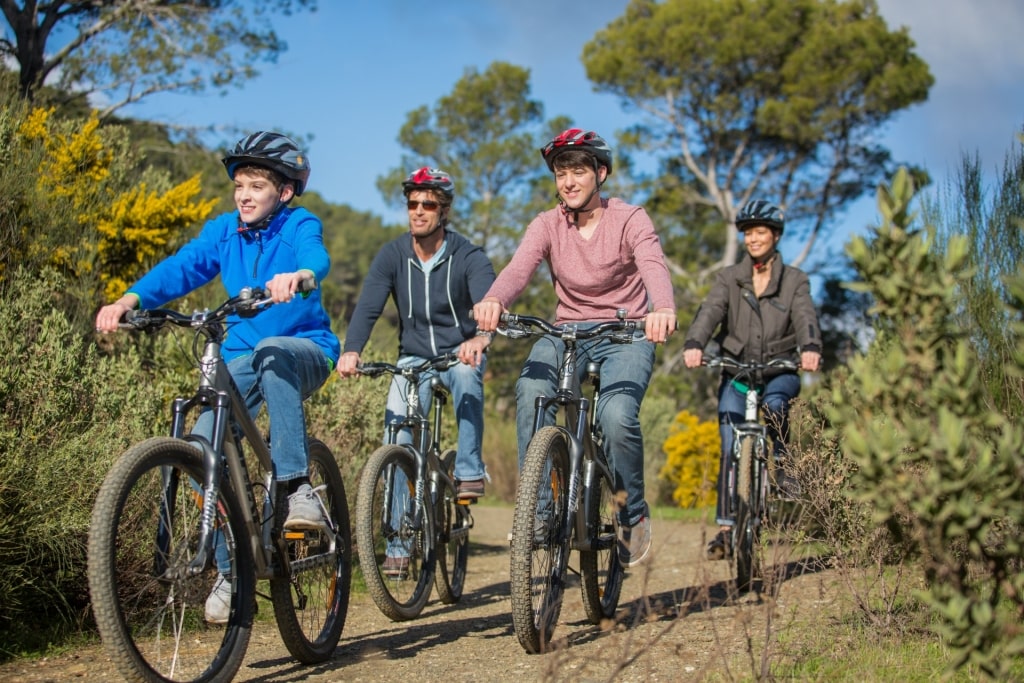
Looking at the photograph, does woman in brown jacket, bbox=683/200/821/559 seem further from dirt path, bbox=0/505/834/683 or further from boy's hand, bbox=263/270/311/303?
boy's hand, bbox=263/270/311/303

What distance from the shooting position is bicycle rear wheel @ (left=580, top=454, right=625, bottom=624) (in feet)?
17.5

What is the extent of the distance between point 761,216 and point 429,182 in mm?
2376

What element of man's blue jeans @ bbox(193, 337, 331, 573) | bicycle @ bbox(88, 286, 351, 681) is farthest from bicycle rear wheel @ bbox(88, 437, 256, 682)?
man's blue jeans @ bbox(193, 337, 331, 573)

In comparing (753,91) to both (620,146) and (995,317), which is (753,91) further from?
(995,317)

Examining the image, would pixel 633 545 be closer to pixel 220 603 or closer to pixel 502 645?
pixel 502 645

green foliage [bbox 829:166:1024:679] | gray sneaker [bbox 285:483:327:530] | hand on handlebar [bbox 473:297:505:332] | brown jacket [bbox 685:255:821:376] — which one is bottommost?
gray sneaker [bbox 285:483:327:530]

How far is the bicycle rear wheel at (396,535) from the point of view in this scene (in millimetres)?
5730

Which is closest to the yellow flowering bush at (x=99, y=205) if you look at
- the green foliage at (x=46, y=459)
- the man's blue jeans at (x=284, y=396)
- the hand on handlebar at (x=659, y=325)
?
the green foliage at (x=46, y=459)

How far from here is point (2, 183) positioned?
674 cm

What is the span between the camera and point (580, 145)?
556 centimetres

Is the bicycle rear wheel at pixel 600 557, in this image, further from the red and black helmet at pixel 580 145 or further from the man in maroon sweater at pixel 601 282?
the red and black helmet at pixel 580 145

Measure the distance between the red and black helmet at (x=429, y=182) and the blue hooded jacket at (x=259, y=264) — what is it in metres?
1.53

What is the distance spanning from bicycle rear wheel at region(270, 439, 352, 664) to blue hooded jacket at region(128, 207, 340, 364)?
20.2 inches

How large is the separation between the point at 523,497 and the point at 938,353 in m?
2.05
